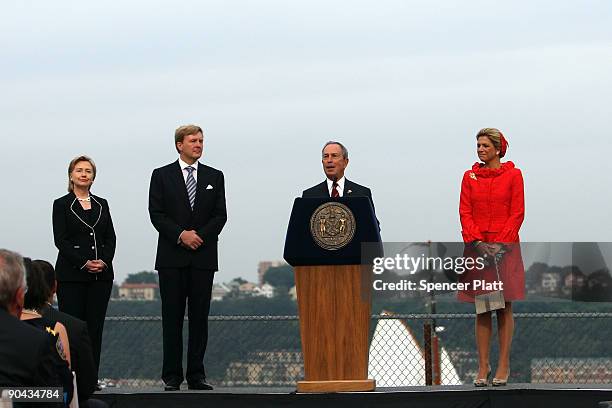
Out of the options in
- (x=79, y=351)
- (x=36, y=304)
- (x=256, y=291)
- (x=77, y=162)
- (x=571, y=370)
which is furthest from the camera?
(x=256, y=291)

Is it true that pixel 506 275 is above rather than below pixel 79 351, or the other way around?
above

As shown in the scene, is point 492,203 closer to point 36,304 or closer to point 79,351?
point 79,351

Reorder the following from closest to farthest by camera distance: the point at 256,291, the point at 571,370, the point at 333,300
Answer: the point at 333,300
the point at 571,370
the point at 256,291

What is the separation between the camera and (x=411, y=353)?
10516 mm

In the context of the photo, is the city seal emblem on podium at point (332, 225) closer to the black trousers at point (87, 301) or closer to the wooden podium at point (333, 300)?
the wooden podium at point (333, 300)

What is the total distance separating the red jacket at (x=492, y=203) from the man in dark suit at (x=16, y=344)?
4.12m

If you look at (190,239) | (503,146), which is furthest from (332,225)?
(503,146)

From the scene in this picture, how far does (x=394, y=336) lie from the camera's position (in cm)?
1057

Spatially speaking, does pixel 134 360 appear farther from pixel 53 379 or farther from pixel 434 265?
pixel 53 379

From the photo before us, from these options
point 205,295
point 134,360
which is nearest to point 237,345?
point 134,360

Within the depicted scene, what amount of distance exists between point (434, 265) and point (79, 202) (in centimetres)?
249

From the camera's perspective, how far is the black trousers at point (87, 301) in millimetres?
8133

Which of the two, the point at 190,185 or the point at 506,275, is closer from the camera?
the point at 506,275

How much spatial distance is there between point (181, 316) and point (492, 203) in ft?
7.30
